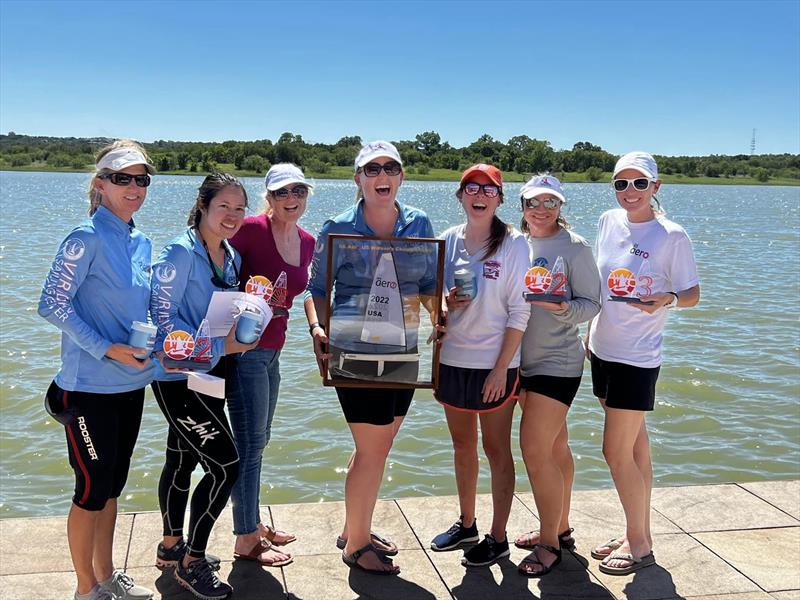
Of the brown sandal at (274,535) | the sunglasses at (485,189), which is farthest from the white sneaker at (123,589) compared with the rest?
the sunglasses at (485,189)

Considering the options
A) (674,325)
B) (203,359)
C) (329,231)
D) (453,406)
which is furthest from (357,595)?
(674,325)

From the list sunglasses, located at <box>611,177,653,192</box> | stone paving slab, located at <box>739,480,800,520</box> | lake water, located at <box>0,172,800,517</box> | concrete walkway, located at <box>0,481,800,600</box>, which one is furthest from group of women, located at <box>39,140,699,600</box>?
stone paving slab, located at <box>739,480,800,520</box>

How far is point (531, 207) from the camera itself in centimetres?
451

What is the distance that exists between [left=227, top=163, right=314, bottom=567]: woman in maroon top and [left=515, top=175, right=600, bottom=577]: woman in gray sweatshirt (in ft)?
4.42

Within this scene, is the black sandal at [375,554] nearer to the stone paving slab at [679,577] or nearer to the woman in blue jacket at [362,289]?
the woman in blue jacket at [362,289]

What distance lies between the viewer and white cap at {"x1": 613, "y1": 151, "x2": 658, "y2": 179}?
449cm

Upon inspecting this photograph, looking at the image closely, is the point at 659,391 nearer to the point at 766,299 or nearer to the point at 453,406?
the point at 453,406

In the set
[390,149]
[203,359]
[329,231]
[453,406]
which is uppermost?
[390,149]

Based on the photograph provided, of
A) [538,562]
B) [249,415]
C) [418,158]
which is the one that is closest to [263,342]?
[249,415]

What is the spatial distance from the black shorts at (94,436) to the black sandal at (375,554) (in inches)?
56.4

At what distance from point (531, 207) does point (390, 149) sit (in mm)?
874

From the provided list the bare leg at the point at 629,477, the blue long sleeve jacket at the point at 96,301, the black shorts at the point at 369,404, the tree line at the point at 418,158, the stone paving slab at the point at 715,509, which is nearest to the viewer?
the blue long sleeve jacket at the point at 96,301

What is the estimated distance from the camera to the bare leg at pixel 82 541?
3.83 metres

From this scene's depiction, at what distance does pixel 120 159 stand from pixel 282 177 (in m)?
0.91
